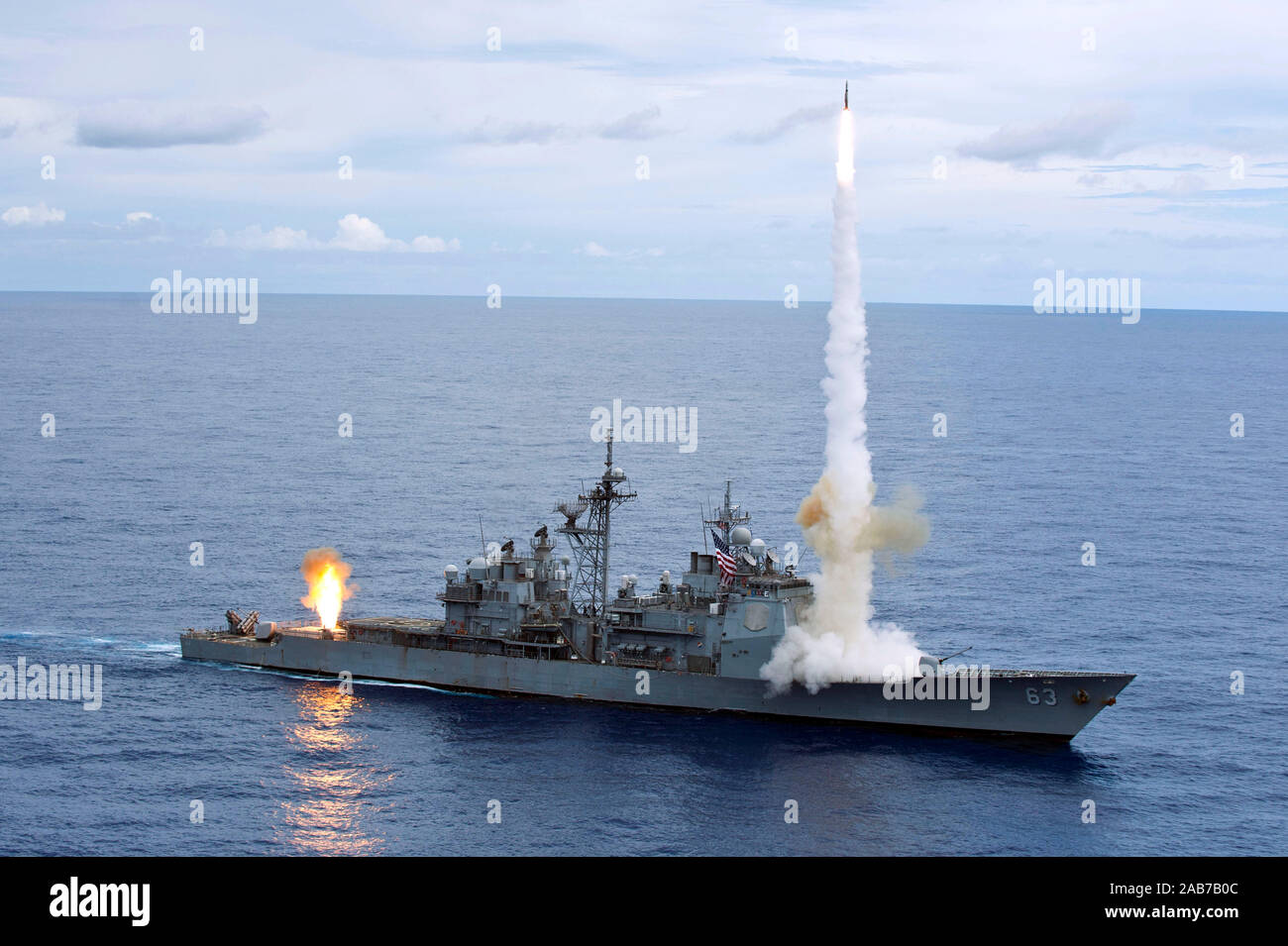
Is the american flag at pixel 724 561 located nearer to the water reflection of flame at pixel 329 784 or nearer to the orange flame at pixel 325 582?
the water reflection of flame at pixel 329 784

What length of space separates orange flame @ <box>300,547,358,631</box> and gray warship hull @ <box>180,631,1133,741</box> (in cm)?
210

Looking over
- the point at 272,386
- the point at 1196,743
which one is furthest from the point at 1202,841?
the point at 272,386

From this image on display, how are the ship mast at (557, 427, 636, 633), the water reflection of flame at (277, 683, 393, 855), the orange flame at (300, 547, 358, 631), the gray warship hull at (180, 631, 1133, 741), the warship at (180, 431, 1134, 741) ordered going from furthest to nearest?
the orange flame at (300, 547, 358, 631) < the ship mast at (557, 427, 636, 633) < the warship at (180, 431, 1134, 741) < the gray warship hull at (180, 631, 1133, 741) < the water reflection of flame at (277, 683, 393, 855)

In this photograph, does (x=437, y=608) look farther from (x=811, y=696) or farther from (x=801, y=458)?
(x=801, y=458)

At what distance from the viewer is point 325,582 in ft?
243

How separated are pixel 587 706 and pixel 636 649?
12.0 ft

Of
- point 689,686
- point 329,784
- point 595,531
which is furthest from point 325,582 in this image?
point 689,686

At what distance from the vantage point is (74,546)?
290 feet

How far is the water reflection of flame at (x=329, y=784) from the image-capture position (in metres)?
47.8

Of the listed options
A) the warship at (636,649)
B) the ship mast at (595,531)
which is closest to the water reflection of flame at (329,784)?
the warship at (636,649)

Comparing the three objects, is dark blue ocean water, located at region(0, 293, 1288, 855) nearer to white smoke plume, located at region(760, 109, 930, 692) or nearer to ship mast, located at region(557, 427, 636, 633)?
white smoke plume, located at region(760, 109, 930, 692)

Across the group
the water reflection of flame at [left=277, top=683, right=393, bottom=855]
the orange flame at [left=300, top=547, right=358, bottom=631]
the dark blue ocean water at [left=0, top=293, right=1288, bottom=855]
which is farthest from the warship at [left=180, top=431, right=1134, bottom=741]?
Answer: the water reflection of flame at [left=277, top=683, right=393, bottom=855]

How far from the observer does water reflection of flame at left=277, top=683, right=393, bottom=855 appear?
47.8 meters
